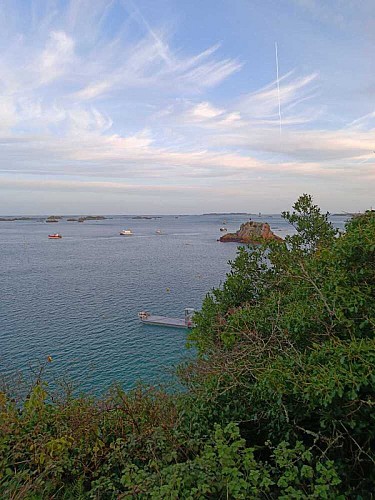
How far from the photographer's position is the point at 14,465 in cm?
484

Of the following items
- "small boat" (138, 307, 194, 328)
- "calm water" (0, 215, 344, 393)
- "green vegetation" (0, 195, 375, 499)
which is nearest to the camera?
"green vegetation" (0, 195, 375, 499)

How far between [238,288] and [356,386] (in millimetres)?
4655

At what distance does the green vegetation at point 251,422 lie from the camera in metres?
3.69

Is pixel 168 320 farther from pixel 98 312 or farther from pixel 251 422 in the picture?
pixel 251 422

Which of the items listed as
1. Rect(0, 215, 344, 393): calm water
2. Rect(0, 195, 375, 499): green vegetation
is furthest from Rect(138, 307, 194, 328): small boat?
Rect(0, 195, 375, 499): green vegetation

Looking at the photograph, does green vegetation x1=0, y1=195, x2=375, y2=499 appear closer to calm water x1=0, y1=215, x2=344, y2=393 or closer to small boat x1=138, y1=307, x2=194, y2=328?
calm water x1=0, y1=215, x2=344, y2=393

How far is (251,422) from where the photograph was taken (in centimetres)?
500

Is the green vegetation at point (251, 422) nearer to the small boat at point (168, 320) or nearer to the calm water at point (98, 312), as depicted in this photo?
the calm water at point (98, 312)

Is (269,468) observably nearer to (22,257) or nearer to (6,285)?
(6,285)

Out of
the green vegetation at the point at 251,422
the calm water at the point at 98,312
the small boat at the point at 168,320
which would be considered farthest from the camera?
the small boat at the point at 168,320

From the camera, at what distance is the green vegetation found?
369cm

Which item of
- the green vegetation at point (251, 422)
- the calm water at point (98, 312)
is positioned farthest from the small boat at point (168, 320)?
the green vegetation at point (251, 422)

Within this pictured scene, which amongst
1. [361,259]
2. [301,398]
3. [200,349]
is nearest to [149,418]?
[200,349]

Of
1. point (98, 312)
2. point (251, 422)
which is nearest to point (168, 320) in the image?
point (98, 312)
